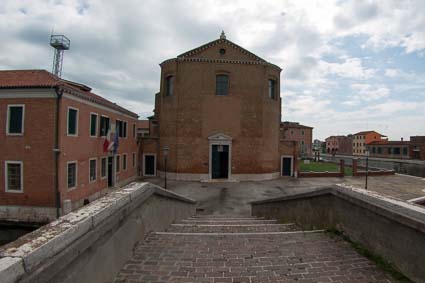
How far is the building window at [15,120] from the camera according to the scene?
12.4 m

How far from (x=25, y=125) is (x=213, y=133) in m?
12.9

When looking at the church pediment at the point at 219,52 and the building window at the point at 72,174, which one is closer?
the building window at the point at 72,174

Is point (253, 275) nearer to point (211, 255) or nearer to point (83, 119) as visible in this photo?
point (211, 255)

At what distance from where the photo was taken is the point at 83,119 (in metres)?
14.2

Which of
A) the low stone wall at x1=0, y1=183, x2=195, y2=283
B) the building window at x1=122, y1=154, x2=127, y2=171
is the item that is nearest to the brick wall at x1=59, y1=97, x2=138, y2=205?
the building window at x1=122, y1=154, x2=127, y2=171

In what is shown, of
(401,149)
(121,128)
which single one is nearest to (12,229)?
(121,128)

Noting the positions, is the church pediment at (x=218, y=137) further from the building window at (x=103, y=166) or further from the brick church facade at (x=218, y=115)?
the building window at (x=103, y=166)

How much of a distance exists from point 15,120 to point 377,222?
15237 millimetres

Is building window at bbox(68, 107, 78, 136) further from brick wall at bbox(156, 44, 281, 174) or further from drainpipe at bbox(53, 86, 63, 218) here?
brick wall at bbox(156, 44, 281, 174)

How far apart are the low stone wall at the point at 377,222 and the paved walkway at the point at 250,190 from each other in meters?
7.91

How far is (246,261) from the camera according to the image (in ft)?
11.7

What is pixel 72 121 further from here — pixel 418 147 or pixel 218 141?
pixel 418 147

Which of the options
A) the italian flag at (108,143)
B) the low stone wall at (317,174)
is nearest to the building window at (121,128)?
the italian flag at (108,143)

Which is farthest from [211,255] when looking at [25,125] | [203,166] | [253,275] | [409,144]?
[409,144]
